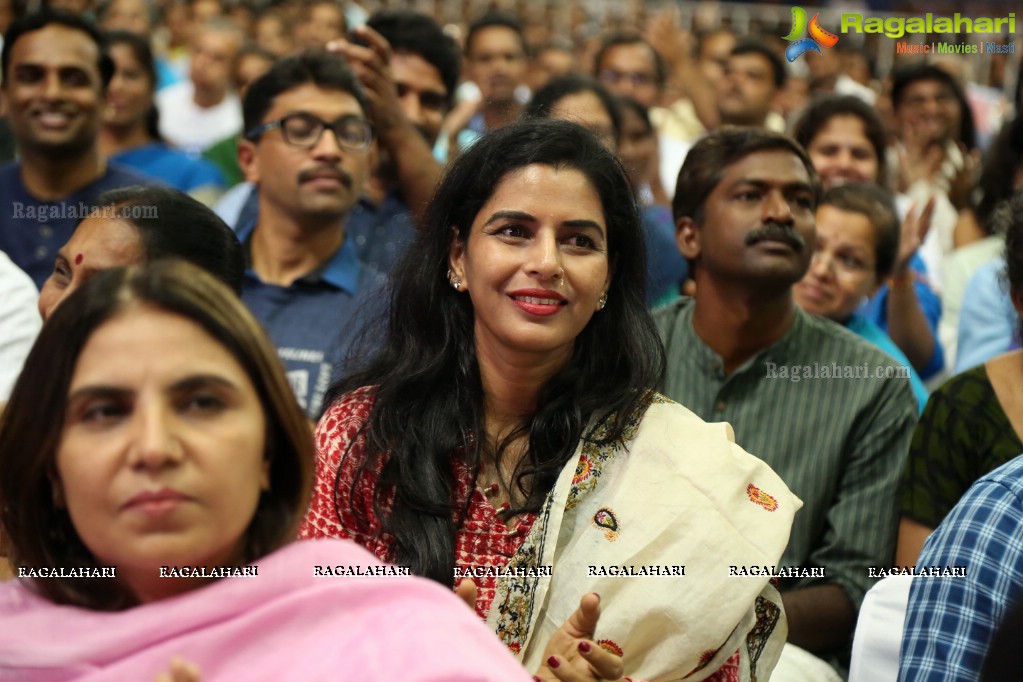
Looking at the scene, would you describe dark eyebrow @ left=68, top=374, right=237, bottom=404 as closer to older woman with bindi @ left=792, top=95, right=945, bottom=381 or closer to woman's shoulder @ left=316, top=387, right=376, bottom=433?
woman's shoulder @ left=316, top=387, right=376, bottom=433

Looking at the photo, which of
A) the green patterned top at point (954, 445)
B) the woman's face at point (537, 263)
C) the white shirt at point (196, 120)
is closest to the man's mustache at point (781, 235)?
the green patterned top at point (954, 445)

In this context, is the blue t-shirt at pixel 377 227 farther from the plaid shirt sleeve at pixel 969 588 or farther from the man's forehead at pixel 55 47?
the plaid shirt sleeve at pixel 969 588

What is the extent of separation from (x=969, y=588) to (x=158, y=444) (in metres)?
1.33

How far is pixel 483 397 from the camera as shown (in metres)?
2.67

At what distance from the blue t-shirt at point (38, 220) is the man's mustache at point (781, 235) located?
1930 mm

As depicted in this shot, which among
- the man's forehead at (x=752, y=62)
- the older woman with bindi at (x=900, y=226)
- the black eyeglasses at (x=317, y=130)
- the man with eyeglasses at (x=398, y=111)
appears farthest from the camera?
the man's forehead at (x=752, y=62)

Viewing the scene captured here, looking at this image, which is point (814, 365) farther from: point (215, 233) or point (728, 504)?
point (215, 233)

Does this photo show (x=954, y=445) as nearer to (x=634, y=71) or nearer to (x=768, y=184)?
(x=768, y=184)

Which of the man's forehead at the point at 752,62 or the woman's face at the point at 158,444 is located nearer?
the woman's face at the point at 158,444

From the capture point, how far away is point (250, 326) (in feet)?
5.51

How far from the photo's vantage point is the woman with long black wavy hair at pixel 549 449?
91.0 inches

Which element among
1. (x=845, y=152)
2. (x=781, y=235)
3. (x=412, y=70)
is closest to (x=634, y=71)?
(x=845, y=152)

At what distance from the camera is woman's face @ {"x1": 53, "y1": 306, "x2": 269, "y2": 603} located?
1549mm

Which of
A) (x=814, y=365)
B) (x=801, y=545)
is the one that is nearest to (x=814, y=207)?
(x=814, y=365)
